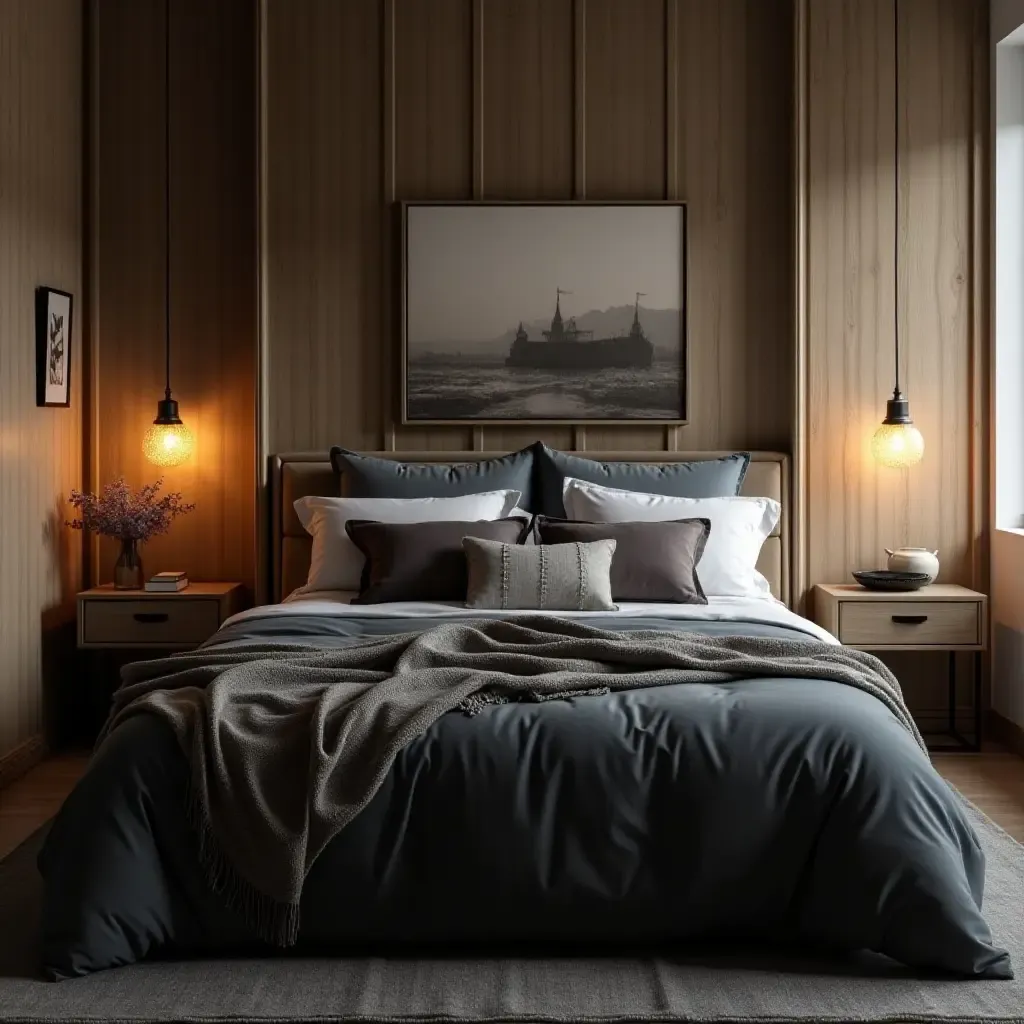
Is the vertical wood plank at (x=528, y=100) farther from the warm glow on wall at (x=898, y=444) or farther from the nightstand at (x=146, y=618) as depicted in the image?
the nightstand at (x=146, y=618)

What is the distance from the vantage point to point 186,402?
4980 millimetres

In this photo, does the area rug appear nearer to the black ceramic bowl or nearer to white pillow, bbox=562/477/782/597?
white pillow, bbox=562/477/782/597

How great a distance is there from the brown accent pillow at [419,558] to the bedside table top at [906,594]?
4.12ft

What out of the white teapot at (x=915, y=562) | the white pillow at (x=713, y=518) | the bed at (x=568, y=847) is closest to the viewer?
the bed at (x=568, y=847)

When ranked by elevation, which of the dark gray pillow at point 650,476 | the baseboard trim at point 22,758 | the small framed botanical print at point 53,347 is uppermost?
the small framed botanical print at point 53,347

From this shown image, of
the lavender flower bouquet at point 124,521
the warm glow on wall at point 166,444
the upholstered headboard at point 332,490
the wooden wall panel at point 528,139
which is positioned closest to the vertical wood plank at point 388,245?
the wooden wall panel at point 528,139

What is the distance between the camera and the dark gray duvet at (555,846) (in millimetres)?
2598

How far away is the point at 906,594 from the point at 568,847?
235cm

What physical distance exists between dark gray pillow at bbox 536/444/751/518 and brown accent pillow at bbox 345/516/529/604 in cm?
45

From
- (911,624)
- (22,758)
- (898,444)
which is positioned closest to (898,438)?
(898,444)

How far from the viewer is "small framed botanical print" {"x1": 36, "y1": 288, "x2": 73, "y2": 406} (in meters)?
4.48

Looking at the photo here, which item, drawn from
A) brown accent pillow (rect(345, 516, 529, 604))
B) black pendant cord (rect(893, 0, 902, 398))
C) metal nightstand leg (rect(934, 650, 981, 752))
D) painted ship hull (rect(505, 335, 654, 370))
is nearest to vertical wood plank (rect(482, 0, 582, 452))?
painted ship hull (rect(505, 335, 654, 370))

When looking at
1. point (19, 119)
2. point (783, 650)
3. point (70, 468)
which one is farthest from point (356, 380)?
point (783, 650)

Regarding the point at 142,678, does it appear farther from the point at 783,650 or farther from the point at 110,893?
the point at 783,650
